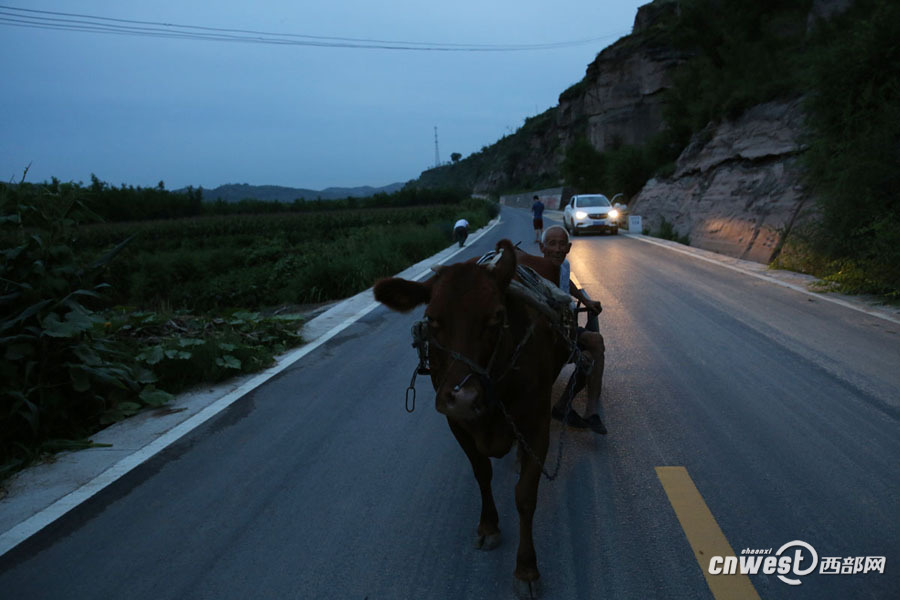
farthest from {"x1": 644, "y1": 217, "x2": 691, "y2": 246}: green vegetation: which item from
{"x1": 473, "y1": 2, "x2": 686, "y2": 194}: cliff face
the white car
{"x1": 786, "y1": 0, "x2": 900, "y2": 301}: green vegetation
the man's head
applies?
{"x1": 473, "y1": 2, "x2": 686, "y2": 194}: cliff face

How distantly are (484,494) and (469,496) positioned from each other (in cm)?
57

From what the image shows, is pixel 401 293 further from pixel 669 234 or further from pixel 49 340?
pixel 669 234

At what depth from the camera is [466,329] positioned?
258 centimetres

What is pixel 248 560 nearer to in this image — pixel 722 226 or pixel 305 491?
pixel 305 491

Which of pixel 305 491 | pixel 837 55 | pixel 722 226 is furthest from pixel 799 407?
pixel 722 226

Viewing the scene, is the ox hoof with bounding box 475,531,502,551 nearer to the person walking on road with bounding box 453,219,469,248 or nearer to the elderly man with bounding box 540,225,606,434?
the elderly man with bounding box 540,225,606,434

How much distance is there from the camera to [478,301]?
2617 mm

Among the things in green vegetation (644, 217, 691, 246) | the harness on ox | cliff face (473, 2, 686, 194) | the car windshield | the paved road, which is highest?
cliff face (473, 2, 686, 194)

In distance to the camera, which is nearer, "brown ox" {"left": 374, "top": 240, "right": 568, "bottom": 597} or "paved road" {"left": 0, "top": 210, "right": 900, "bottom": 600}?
"brown ox" {"left": 374, "top": 240, "right": 568, "bottom": 597}

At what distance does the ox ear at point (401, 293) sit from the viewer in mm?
2863

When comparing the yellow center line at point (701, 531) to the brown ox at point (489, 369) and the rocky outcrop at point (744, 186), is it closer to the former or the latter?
the brown ox at point (489, 369)

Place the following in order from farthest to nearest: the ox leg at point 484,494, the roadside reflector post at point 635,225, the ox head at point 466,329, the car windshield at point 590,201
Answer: the roadside reflector post at point 635,225
the car windshield at point 590,201
the ox leg at point 484,494
the ox head at point 466,329

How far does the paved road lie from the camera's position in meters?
2.96

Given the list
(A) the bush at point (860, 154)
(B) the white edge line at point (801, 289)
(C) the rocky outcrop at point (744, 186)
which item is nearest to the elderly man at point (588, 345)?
(B) the white edge line at point (801, 289)
